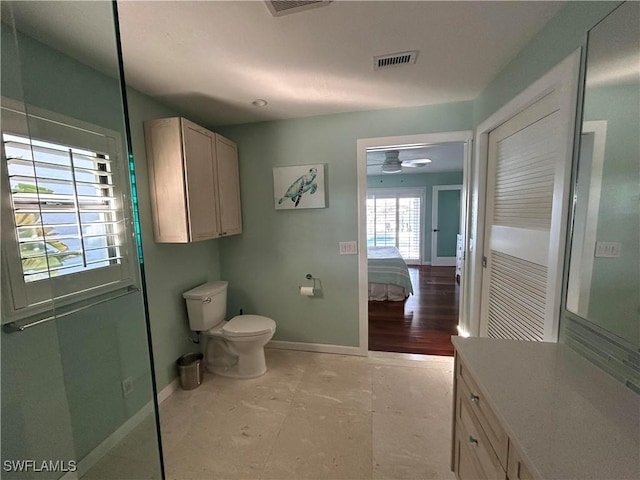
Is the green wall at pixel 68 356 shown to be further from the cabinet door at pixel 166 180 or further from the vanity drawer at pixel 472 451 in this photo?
the vanity drawer at pixel 472 451

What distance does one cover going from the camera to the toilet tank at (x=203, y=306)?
217 cm

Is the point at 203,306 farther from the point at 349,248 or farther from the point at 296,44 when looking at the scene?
the point at 296,44

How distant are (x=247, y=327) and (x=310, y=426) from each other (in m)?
0.90

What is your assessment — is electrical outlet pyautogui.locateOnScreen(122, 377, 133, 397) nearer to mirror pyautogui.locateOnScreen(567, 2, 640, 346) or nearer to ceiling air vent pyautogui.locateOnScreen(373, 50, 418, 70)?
mirror pyautogui.locateOnScreen(567, 2, 640, 346)

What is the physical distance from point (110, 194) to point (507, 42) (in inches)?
89.0

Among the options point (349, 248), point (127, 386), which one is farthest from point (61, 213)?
point (349, 248)

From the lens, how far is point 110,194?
4.31 ft

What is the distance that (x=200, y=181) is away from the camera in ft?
6.65

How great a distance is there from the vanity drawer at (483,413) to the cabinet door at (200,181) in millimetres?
1907

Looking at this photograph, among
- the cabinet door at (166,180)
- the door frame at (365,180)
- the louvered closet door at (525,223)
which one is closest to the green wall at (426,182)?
the door frame at (365,180)

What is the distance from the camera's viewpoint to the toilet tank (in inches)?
85.4

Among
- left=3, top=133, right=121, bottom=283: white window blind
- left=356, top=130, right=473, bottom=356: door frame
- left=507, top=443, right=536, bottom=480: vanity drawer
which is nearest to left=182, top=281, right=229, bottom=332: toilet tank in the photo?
left=3, top=133, right=121, bottom=283: white window blind

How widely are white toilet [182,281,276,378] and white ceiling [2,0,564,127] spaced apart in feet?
5.39

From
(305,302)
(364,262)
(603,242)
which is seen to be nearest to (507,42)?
(603,242)
